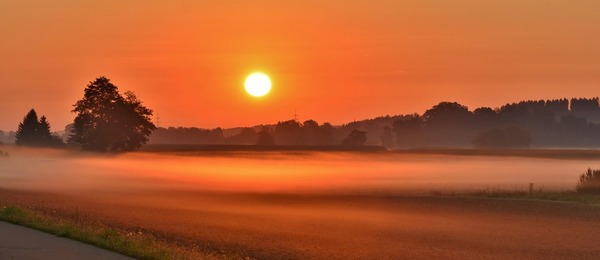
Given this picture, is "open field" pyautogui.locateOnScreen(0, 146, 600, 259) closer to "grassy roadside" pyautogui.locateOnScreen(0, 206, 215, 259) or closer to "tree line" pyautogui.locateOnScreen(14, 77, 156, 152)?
"grassy roadside" pyautogui.locateOnScreen(0, 206, 215, 259)

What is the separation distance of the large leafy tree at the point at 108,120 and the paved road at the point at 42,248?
89.5m

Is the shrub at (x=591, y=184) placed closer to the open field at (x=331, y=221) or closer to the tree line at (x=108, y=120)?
the open field at (x=331, y=221)

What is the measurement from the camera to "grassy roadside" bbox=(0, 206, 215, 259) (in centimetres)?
2092

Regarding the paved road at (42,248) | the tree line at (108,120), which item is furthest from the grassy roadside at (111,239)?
the tree line at (108,120)

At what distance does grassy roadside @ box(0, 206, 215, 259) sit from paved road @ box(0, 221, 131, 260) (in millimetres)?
366

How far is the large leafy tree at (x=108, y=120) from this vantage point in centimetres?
11275

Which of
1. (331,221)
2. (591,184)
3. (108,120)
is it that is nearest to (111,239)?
(331,221)

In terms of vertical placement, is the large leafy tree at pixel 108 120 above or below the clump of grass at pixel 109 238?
above

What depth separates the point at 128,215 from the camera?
36.1m

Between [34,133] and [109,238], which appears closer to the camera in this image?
[109,238]

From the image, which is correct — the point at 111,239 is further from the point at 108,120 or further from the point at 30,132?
the point at 30,132

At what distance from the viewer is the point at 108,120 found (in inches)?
4473

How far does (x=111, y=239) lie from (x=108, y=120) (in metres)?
93.9

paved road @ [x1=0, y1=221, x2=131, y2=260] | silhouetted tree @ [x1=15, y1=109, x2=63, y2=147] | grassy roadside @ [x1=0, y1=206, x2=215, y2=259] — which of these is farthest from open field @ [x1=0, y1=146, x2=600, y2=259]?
silhouetted tree @ [x1=15, y1=109, x2=63, y2=147]
